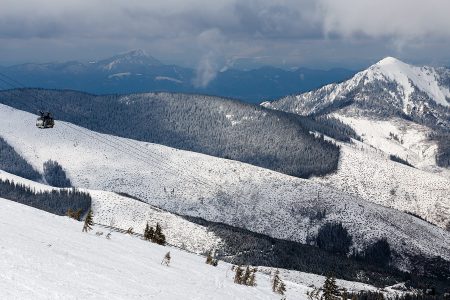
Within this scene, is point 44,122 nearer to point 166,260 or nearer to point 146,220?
point 166,260

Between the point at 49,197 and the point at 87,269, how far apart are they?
507ft

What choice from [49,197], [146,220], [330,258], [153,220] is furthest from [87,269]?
[49,197]

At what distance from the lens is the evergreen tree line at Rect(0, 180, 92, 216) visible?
157 m

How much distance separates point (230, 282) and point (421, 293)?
112928 millimetres

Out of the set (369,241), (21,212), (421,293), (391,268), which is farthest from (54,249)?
(369,241)

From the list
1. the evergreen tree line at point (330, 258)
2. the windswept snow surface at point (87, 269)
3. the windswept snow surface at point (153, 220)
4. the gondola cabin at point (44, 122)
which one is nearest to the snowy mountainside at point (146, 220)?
the windswept snow surface at point (153, 220)

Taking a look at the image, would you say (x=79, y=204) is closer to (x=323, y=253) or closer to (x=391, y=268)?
(x=323, y=253)

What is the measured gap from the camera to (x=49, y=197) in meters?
166

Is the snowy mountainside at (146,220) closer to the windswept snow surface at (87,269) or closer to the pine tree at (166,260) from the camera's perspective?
the windswept snow surface at (87,269)

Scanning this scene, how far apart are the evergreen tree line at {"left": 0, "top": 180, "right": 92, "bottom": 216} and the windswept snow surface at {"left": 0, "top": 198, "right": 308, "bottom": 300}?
430 feet

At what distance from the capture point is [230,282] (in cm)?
2645

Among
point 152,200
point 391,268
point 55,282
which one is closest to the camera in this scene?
point 55,282

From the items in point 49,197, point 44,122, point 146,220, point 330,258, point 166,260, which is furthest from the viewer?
point 49,197

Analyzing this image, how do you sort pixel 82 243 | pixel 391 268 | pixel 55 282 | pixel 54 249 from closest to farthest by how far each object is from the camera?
pixel 55 282
pixel 54 249
pixel 82 243
pixel 391 268
